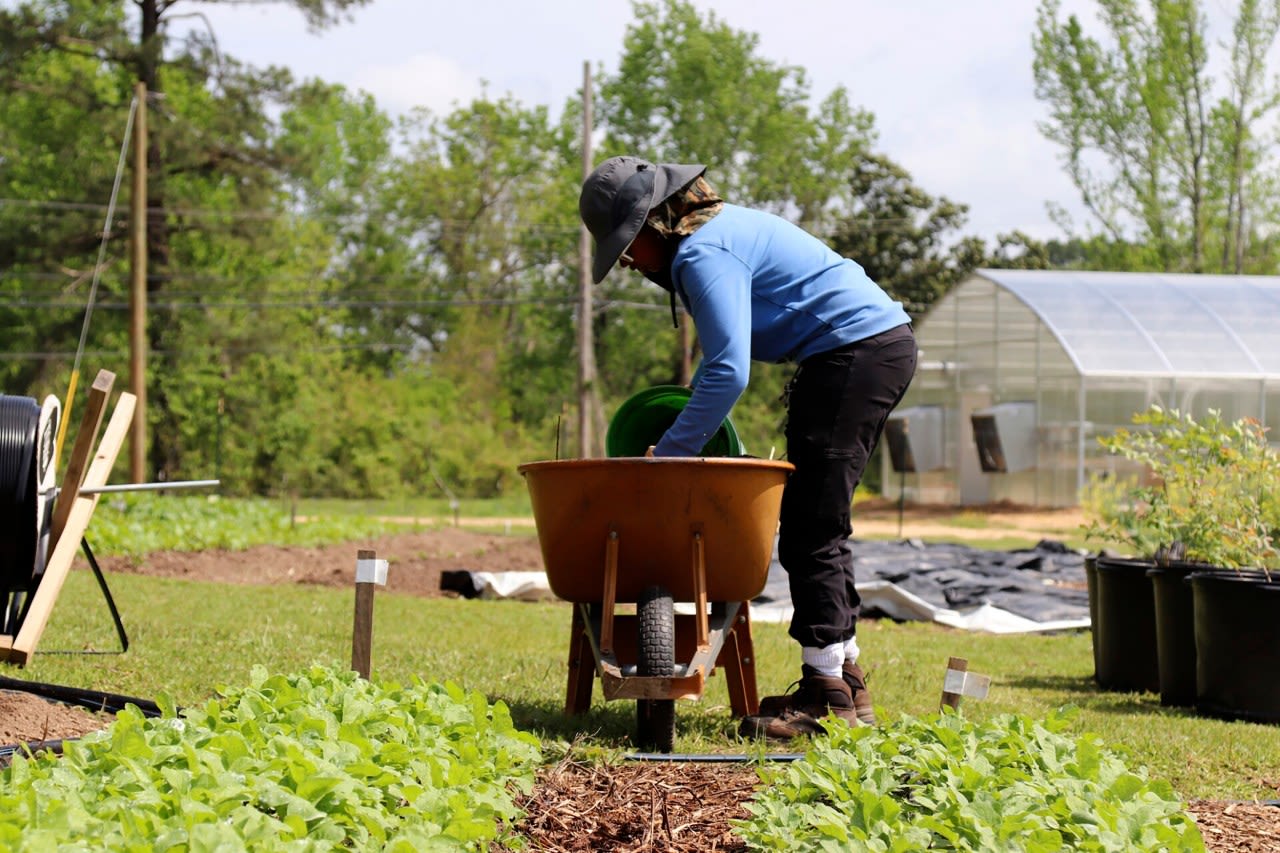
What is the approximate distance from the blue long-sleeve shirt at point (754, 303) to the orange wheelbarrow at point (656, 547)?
0.18 m

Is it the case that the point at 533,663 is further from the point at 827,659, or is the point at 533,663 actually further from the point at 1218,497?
the point at 1218,497

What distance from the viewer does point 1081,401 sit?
22078mm

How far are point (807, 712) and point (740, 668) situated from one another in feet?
1.39

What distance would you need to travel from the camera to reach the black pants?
4.20 metres

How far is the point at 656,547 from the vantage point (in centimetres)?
407

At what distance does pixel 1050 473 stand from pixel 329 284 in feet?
74.3

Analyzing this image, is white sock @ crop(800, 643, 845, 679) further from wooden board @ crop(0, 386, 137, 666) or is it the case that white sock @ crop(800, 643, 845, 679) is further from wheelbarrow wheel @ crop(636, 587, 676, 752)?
Result: wooden board @ crop(0, 386, 137, 666)

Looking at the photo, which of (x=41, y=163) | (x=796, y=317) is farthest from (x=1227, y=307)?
(x=41, y=163)

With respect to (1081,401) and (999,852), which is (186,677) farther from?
(1081,401)

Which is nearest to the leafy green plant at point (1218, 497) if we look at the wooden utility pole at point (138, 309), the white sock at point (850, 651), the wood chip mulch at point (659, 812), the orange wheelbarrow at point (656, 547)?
the white sock at point (850, 651)

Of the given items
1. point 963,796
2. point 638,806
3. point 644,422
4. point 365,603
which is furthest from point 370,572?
point 963,796

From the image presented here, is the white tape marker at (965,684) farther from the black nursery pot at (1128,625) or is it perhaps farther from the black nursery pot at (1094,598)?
the black nursery pot at (1094,598)

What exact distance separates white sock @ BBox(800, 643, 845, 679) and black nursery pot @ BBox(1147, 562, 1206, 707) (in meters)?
2.18

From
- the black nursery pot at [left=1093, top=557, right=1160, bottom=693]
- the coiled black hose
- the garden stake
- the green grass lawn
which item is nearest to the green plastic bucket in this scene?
the green grass lawn
